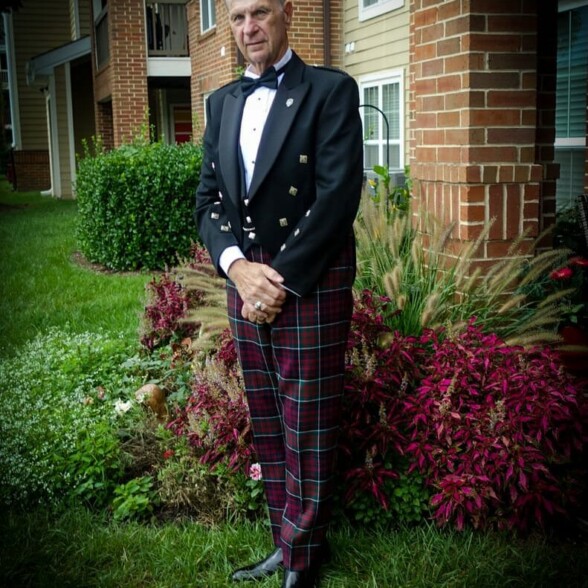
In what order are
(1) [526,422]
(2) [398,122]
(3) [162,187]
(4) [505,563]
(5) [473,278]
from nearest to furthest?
(4) [505,563], (1) [526,422], (5) [473,278], (3) [162,187], (2) [398,122]

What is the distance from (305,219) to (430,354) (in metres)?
1.38

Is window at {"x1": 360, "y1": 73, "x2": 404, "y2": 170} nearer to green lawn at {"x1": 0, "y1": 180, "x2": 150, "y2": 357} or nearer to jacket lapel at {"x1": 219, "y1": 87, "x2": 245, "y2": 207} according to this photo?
green lawn at {"x1": 0, "y1": 180, "x2": 150, "y2": 357}

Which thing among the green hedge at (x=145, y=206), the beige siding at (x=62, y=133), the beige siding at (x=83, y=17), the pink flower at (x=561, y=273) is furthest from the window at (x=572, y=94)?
the beige siding at (x=83, y=17)

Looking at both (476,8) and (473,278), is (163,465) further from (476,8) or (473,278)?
(476,8)

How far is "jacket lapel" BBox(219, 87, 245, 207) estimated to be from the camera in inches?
114

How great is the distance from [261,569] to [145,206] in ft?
24.7

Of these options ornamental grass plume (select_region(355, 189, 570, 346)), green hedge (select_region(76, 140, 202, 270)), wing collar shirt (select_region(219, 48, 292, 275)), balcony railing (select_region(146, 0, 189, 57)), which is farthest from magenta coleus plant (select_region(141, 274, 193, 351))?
balcony railing (select_region(146, 0, 189, 57))

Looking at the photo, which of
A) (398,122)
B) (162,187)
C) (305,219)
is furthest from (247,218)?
(398,122)

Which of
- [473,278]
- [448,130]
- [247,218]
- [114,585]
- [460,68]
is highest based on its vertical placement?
[460,68]

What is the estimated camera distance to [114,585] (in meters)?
3.25

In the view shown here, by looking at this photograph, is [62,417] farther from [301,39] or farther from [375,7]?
[301,39]

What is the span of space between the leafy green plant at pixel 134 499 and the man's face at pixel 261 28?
2068mm

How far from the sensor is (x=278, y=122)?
2797 mm

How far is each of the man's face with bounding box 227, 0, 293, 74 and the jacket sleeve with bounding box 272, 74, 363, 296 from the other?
0.24 metres
